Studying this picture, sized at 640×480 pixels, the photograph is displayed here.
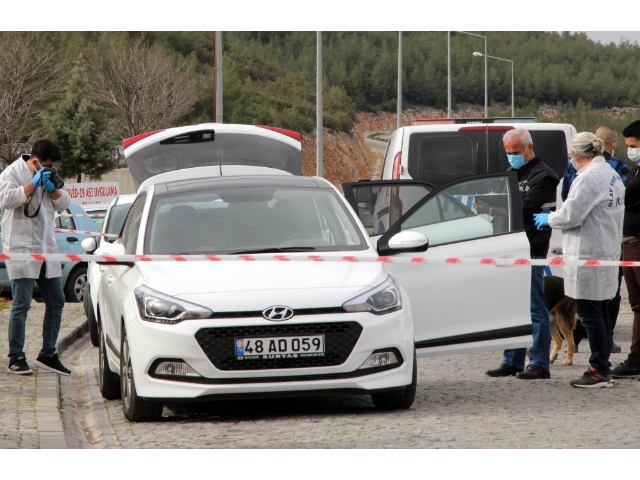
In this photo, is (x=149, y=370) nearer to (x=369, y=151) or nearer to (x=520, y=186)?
(x=520, y=186)

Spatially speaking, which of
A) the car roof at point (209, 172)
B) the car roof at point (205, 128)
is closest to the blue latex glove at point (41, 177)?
the car roof at point (209, 172)

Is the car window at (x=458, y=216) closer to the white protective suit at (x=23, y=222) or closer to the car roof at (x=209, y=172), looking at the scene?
the car roof at (x=209, y=172)

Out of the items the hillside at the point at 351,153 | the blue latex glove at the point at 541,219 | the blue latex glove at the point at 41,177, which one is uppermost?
the blue latex glove at the point at 41,177

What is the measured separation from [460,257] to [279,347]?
2049mm

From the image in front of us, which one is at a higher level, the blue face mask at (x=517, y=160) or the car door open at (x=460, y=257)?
the blue face mask at (x=517, y=160)

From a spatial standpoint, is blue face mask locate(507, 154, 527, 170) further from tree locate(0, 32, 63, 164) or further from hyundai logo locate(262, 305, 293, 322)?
Result: tree locate(0, 32, 63, 164)

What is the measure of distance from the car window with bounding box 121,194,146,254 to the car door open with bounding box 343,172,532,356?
1.54 m

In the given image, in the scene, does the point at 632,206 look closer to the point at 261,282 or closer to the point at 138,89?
the point at 261,282

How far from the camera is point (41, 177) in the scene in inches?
366

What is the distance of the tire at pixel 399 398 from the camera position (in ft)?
23.9

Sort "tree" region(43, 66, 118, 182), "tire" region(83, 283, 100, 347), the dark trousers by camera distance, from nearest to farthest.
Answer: the dark trousers → "tire" region(83, 283, 100, 347) → "tree" region(43, 66, 118, 182)

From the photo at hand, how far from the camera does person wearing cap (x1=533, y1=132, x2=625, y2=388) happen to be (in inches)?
319

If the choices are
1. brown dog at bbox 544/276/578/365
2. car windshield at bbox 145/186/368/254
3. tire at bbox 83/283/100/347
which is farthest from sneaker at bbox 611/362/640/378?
tire at bbox 83/283/100/347

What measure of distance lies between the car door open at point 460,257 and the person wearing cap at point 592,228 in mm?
351
